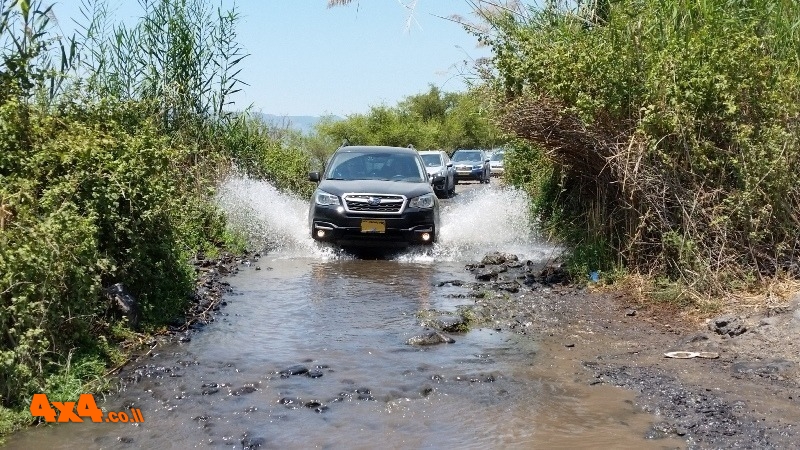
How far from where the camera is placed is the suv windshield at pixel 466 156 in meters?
38.2

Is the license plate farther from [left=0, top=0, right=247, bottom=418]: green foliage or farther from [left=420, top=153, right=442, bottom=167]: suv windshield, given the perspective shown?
[left=420, top=153, right=442, bottom=167]: suv windshield

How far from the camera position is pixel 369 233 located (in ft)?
43.2

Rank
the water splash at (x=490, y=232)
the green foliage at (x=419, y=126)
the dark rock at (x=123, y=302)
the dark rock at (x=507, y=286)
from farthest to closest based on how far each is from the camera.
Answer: the green foliage at (x=419, y=126), the water splash at (x=490, y=232), the dark rock at (x=507, y=286), the dark rock at (x=123, y=302)

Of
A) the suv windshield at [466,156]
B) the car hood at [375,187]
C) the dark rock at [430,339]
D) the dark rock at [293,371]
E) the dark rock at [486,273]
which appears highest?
the car hood at [375,187]

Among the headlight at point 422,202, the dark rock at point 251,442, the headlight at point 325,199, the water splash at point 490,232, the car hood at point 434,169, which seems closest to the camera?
the dark rock at point 251,442

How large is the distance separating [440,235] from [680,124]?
23.1 ft

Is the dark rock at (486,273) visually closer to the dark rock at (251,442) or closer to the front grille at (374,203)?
the front grille at (374,203)

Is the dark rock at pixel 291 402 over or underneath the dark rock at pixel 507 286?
over

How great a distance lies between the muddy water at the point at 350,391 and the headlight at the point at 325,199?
3.00 m

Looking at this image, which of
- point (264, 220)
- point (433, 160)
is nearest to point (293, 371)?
point (264, 220)

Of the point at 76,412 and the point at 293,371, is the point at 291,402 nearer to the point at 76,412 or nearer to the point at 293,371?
the point at 293,371

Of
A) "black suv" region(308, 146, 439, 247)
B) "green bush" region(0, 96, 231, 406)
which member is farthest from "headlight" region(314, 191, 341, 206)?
"green bush" region(0, 96, 231, 406)

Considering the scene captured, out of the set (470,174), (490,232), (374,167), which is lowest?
(470,174)

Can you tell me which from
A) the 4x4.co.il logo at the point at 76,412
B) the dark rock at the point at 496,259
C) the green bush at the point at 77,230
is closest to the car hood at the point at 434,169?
the dark rock at the point at 496,259
